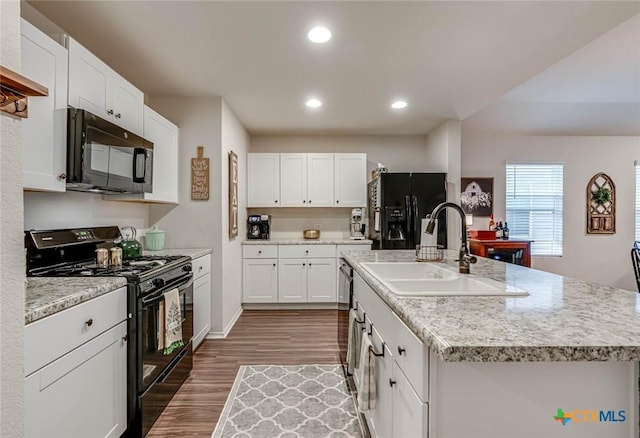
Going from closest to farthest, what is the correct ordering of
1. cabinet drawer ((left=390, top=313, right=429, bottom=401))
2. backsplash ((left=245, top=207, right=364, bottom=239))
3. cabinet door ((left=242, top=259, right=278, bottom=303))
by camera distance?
cabinet drawer ((left=390, top=313, right=429, bottom=401)), cabinet door ((left=242, top=259, right=278, bottom=303)), backsplash ((left=245, top=207, right=364, bottom=239))

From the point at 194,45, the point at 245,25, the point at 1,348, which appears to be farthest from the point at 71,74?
the point at 1,348

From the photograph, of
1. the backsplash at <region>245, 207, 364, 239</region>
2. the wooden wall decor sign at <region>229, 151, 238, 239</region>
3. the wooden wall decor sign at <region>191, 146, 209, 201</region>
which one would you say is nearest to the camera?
the wooden wall decor sign at <region>191, 146, 209, 201</region>

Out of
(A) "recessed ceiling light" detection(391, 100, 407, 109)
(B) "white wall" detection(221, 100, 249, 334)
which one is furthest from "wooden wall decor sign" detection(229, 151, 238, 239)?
(A) "recessed ceiling light" detection(391, 100, 407, 109)

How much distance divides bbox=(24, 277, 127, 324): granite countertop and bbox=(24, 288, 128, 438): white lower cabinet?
3 cm

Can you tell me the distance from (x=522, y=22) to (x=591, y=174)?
4610mm

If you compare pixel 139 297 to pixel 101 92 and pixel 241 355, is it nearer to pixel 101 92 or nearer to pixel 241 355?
pixel 101 92

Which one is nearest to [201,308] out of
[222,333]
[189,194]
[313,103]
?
[222,333]

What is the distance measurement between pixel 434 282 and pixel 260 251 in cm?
309

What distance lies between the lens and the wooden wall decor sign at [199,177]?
344 centimetres

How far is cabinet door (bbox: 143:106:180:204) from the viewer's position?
2.83m

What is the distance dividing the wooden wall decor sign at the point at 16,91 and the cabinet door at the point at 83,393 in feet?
3.03

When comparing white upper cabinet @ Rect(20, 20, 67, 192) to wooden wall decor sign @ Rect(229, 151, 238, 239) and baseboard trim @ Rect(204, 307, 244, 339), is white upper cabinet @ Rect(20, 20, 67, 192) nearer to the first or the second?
wooden wall decor sign @ Rect(229, 151, 238, 239)

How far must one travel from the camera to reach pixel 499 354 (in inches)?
31.0

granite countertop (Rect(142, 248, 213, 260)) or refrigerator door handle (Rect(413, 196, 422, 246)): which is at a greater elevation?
refrigerator door handle (Rect(413, 196, 422, 246))
